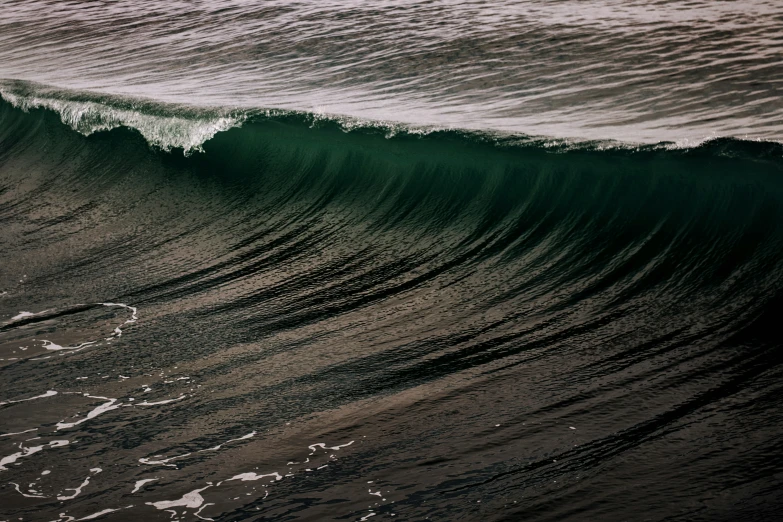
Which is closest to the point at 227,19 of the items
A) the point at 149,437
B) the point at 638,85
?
the point at 638,85

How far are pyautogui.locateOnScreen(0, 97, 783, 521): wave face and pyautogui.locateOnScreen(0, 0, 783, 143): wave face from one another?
817mm

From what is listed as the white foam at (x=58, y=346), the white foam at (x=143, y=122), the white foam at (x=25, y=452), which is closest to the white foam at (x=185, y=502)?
the white foam at (x=25, y=452)

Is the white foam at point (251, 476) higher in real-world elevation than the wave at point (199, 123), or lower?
lower

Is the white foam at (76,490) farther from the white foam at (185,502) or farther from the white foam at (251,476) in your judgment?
the white foam at (251,476)

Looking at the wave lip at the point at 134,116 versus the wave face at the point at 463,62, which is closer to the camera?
the wave face at the point at 463,62

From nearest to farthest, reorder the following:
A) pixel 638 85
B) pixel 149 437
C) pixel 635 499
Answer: pixel 635 499 → pixel 149 437 → pixel 638 85

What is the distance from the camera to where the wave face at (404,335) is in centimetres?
346

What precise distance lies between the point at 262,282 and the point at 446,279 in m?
1.24

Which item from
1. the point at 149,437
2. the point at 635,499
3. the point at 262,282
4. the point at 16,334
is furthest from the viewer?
the point at 262,282

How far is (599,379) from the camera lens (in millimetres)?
4027

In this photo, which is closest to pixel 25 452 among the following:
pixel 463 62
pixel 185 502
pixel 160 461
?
pixel 160 461

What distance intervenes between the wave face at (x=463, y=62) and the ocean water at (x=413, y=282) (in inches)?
2.4

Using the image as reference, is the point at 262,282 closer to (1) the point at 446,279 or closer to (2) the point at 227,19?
(1) the point at 446,279

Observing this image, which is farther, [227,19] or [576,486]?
[227,19]
